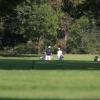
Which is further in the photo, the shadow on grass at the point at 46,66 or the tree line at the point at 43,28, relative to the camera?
the tree line at the point at 43,28

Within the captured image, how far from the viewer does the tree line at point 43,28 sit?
76.1m

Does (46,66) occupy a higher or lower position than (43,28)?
lower

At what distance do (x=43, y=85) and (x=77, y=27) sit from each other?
67044 millimetres

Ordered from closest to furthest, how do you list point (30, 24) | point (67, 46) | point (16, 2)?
point (16, 2) → point (30, 24) → point (67, 46)

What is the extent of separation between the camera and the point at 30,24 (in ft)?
249

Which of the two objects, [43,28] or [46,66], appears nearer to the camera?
[46,66]

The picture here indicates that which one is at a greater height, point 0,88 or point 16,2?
point 16,2

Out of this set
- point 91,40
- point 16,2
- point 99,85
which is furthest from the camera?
point 91,40

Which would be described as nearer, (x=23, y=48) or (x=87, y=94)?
(x=87, y=94)

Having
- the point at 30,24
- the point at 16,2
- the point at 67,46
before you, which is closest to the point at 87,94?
the point at 16,2

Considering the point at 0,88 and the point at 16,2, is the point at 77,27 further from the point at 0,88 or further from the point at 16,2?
the point at 0,88

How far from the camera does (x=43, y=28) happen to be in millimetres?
75250

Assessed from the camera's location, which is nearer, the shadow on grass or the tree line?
the shadow on grass

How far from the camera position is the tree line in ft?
250
